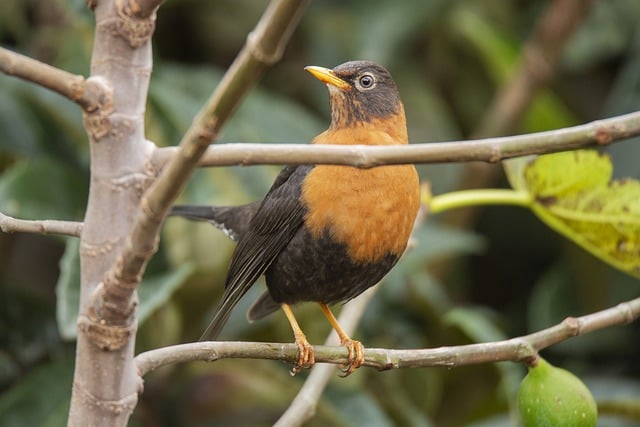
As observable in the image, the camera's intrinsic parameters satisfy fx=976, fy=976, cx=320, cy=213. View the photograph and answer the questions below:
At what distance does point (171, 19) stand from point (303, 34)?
0.71m

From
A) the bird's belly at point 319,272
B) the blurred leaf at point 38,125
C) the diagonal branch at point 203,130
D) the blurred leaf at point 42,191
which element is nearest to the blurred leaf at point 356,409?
the bird's belly at point 319,272

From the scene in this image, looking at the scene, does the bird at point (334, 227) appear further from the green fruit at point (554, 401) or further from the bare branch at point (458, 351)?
the green fruit at point (554, 401)

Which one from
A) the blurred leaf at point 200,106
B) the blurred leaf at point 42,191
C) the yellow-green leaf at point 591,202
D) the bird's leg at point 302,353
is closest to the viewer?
the bird's leg at point 302,353

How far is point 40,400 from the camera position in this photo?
330cm

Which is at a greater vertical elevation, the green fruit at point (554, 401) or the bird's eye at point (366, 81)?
the bird's eye at point (366, 81)

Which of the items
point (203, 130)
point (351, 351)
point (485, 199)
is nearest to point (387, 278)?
point (485, 199)

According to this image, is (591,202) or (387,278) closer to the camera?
(591,202)

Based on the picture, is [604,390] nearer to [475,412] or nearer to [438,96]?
[475,412]

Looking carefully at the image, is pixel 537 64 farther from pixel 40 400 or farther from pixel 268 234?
pixel 40 400

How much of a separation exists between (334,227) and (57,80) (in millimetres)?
1369

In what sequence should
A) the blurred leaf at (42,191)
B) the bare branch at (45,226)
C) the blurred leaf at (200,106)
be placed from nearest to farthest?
the bare branch at (45,226) → the blurred leaf at (42,191) → the blurred leaf at (200,106)

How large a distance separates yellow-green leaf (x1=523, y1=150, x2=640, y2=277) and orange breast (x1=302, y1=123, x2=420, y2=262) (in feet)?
1.13

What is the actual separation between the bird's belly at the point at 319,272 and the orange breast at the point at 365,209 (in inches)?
1.2

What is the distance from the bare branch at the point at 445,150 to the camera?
1282 millimetres
